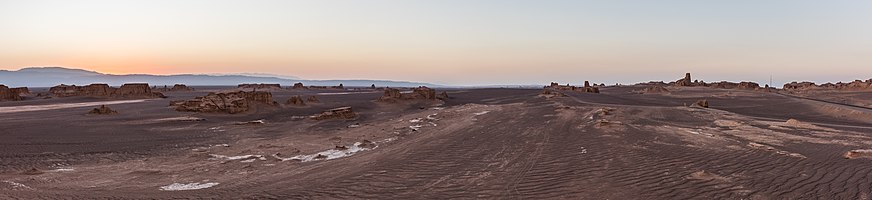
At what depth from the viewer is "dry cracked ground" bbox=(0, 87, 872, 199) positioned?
853cm

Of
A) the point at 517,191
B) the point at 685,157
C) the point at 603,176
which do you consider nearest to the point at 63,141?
the point at 517,191

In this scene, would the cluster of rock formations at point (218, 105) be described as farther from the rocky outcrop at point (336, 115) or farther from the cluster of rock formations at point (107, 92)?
the cluster of rock formations at point (107, 92)

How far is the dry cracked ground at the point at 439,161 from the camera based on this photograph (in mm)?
8531

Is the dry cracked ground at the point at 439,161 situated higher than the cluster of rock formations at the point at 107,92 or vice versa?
the cluster of rock formations at the point at 107,92

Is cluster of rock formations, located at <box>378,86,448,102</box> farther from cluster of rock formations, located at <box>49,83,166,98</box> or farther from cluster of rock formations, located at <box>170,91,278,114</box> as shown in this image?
cluster of rock formations, located at <box>49,83,166,98</box>

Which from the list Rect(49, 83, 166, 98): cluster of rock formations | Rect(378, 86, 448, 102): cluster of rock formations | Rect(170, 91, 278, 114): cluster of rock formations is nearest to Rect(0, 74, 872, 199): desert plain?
Rect(170, 91, 278, 114): cluster of rock formations

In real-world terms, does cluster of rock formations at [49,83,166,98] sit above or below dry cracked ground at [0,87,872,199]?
above

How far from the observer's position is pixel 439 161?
11.9 metres

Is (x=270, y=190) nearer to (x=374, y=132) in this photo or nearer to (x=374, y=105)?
(x=374, y=132)

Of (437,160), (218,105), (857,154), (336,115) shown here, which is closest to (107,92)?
(218,105)

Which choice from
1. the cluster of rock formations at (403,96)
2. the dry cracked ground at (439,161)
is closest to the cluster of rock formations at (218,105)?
the dry cracked ground at (439,161)

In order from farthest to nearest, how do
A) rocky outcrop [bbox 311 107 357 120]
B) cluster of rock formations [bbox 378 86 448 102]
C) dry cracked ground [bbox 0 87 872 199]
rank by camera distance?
cluster of rock formations [bbox 378 86 448 102] < rocky outcrop [bbox 311 107 357 120] < dry cracked ground [bbox 0 87 872 199]

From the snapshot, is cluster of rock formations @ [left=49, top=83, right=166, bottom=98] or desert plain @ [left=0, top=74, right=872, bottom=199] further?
cluster of rock formations @ [left=49, top=83, right=166, bottom=98]

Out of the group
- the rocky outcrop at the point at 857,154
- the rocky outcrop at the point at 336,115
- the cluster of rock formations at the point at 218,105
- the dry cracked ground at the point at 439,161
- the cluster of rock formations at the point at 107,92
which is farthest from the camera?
the cluster of rock formations at the point at 107,92
